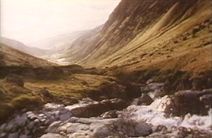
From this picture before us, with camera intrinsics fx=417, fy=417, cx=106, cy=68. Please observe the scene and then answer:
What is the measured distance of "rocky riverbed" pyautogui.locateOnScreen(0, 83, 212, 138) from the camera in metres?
57.1

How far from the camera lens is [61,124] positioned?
2372 inches

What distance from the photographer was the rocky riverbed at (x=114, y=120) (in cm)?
5709

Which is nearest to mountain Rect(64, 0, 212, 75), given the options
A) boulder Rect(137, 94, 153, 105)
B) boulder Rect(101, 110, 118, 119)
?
boulder Rect(137, 94, 153, 105)

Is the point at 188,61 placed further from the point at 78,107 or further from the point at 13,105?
the point at 13,105

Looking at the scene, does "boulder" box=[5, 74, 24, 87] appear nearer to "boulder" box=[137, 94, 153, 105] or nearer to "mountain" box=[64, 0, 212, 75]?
"boulder" box=[137, 94, 153, 105]

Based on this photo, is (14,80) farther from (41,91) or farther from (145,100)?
(145,100)

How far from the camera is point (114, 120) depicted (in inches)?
2322

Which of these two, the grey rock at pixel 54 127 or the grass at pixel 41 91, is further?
the grass at pixel 41 91

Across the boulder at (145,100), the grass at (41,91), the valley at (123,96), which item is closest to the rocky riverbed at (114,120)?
the valley at (123,96)

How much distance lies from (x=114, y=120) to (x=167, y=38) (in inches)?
2998

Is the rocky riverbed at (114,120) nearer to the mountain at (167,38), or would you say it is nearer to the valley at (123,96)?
the valley at (123,96)

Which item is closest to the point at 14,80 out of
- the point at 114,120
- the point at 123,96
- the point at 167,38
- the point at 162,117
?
the point at 123,96

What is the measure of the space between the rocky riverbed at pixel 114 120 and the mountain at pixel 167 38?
1567 centimetres

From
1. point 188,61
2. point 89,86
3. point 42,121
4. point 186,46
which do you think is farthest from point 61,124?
point 186,46
